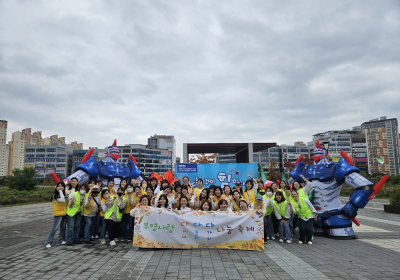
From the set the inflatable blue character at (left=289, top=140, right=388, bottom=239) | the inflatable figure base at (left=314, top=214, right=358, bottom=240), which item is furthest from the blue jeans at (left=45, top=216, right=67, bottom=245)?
the inflatable figure base at (left=314, top=214, right=358, bottom=240)

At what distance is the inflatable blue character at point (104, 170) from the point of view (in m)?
8.05

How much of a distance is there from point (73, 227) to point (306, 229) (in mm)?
5925

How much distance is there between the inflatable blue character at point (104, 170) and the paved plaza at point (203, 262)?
2240 millimetres

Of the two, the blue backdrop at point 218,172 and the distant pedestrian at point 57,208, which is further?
the blue backdrop at point 218,172

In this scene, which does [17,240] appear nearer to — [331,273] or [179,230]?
[179,230]

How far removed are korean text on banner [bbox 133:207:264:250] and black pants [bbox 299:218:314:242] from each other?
1.41 metres

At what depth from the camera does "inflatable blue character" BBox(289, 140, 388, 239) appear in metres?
6.67

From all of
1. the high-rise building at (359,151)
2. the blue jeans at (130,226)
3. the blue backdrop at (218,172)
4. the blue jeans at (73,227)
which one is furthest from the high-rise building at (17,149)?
the high-rise building at (359,151)

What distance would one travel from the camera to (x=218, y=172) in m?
11.7

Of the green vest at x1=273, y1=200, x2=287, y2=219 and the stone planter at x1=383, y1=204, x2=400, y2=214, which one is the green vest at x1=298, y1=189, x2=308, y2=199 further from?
the stone planter at x1=383, y1=204, x2=400, y2=214

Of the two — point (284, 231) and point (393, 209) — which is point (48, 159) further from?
point (284, 231)

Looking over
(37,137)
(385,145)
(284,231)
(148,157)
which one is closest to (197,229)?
(284,231)

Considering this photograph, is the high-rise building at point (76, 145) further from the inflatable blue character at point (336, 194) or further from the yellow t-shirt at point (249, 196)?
the inflatable blue character at point (336, 194)

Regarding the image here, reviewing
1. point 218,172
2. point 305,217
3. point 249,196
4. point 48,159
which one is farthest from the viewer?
point 48,159
